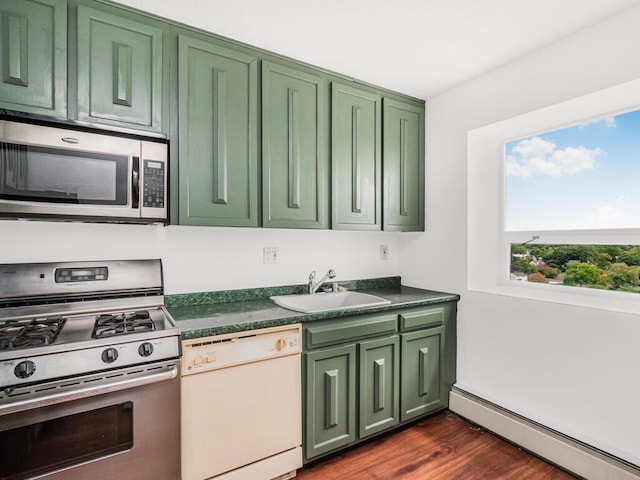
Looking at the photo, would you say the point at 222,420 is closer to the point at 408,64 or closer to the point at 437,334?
the point at 437,334

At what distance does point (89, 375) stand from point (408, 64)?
2293mm

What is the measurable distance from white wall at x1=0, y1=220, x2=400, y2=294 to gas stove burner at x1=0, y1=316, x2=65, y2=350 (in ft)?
1.09

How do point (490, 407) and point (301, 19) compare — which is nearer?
point (301, 19)

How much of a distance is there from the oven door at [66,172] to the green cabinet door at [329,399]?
3.93ft

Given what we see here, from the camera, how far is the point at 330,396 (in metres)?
1.90

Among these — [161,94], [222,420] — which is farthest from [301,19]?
[222,420]

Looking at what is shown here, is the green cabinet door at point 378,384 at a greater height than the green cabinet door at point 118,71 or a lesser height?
lesser

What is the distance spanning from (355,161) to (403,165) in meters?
0.47

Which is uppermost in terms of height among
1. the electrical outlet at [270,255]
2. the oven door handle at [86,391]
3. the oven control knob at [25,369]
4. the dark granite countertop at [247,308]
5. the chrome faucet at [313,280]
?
the electrical outlet at [270,255]

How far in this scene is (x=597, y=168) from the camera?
199 centimetres

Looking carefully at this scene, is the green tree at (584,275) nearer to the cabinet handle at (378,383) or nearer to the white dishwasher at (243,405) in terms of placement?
the cabinet handle at (378,383)

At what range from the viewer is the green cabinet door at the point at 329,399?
185cm

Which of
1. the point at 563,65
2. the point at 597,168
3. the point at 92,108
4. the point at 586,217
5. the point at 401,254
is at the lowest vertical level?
the point at 401,254

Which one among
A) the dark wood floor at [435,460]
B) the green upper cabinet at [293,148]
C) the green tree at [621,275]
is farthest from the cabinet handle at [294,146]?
the green tree at [621,275]
